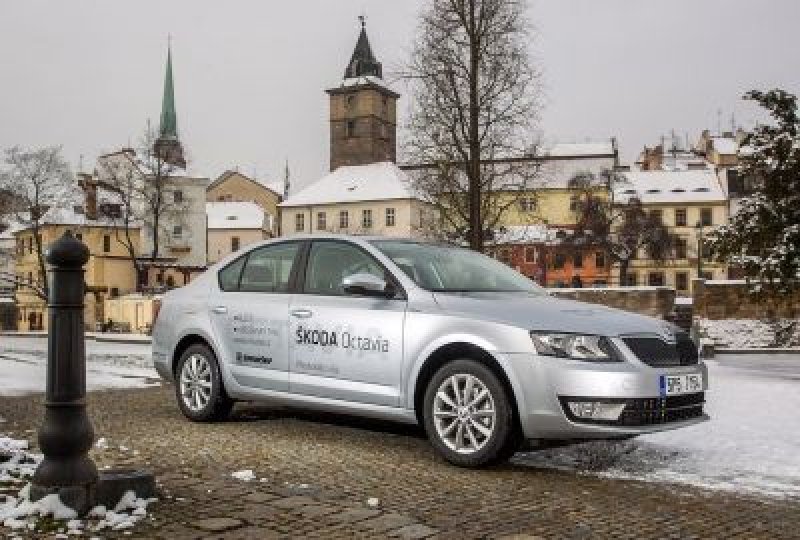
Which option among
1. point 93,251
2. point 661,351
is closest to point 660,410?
point 661,351

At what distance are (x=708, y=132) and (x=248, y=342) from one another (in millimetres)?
109363

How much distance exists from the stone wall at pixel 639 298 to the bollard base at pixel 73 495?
2707cm

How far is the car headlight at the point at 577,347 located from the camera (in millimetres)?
5852

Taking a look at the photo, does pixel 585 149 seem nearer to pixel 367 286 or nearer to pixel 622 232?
pixel 622 232

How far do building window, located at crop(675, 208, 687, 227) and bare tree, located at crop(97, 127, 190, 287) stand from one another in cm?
4600

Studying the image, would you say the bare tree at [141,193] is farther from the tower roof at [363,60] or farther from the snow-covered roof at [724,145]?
the snow-covered roof at [724,145]

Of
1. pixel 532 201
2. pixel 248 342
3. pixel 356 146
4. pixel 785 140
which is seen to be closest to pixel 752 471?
pixel 248 342

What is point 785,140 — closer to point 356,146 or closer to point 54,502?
point 54,502

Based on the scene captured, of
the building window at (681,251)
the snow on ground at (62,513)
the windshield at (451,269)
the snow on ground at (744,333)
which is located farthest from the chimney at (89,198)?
the snow on ground at (62,513)

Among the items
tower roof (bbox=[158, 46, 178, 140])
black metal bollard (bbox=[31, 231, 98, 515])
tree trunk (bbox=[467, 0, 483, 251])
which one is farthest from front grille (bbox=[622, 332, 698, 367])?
tower roof (bbox=[158, 46, 178, 140])

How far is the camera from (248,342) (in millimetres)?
7691

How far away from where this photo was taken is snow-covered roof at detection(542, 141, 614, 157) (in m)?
103

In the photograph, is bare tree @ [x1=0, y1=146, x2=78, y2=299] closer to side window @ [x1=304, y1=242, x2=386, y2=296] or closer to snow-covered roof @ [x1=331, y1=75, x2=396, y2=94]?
snow-covered roof @ [x1=331, y1=75, x2=396, y2=94]

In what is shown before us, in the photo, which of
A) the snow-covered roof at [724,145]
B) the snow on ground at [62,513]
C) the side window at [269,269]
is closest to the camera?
the snow on ground at [62,513]
